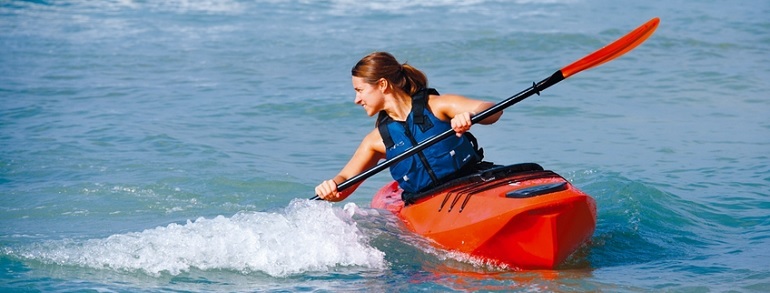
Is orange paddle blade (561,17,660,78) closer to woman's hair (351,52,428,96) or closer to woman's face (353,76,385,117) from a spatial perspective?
Result: woman's hair (351,52,428,96)

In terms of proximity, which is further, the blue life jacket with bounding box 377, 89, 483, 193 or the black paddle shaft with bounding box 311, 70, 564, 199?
the blue life jacket with bounding box 377, 89, 483, 193

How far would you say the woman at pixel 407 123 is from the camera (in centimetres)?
478

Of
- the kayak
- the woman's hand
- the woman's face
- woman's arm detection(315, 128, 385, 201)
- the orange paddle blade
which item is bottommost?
the kayak

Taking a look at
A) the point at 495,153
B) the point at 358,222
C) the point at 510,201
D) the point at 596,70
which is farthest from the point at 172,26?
the point at 510,201

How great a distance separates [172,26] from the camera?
14.2 metres

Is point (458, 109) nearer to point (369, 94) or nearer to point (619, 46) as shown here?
point (369, 94)

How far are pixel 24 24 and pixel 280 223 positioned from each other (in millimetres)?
10245

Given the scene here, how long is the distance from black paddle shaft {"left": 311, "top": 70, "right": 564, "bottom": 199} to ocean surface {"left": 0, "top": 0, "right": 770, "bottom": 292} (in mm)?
324

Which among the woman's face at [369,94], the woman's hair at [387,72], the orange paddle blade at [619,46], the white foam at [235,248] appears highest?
the orange paddle blade at [619,46]

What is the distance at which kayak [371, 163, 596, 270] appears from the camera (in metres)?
4.47

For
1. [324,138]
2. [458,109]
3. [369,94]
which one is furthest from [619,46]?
[324,138]

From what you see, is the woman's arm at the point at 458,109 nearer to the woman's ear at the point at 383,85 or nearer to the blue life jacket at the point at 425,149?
the blue life jacket at the point at 425,149

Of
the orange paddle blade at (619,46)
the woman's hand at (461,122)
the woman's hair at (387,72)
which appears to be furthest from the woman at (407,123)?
the orange paddle blade at (619,46)

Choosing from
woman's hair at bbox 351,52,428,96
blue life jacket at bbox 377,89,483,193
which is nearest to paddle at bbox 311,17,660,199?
blue life jacket at bbox 377,89,483,193
